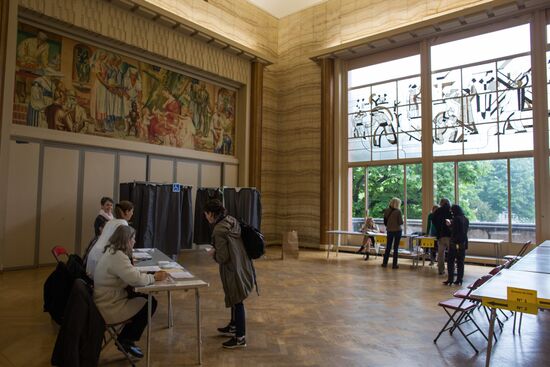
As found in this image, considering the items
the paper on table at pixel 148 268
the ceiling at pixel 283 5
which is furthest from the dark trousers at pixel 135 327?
the ceiling at pixel 283 5

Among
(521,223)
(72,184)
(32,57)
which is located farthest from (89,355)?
(521,223)

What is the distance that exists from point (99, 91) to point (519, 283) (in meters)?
10.4

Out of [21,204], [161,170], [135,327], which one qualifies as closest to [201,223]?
[161,170]

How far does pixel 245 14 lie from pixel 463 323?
13.0m

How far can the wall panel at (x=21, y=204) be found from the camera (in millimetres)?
8531

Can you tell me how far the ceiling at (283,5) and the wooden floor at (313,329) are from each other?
1116cm

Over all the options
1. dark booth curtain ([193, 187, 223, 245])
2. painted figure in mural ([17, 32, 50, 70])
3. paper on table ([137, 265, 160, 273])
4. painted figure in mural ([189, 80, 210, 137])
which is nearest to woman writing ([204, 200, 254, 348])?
paper on table ([137, 265, 160, 273])

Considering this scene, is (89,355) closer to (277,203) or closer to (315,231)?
(315,231)

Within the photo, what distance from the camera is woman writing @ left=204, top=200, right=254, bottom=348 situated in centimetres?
408

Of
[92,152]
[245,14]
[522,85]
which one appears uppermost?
[245,14]

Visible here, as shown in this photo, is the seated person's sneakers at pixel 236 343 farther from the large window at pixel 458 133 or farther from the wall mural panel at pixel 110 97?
the large window at pixel 458 133

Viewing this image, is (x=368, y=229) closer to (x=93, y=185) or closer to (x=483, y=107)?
(x=483, y=107)

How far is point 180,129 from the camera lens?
12.3 meters

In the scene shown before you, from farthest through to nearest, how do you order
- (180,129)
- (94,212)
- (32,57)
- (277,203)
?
(277,203), (180,129), (94,212), (32,57)
